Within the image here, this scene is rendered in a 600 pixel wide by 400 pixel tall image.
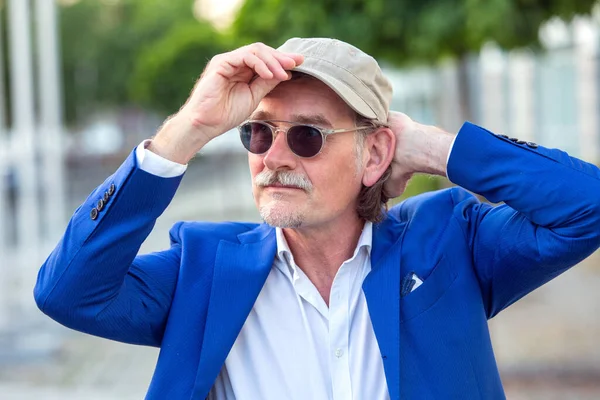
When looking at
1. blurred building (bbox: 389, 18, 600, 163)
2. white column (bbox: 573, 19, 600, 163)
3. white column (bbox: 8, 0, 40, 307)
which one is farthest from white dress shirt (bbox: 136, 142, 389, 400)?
white column (bbox: 573, 19, 600, 163)

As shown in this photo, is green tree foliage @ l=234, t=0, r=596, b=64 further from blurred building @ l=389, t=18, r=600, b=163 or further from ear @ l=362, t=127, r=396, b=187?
blurred building @ l=389, t=18, r=600, b=163

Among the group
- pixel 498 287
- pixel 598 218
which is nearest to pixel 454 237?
pixel 498 287

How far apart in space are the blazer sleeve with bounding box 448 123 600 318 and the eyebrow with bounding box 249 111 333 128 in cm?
39

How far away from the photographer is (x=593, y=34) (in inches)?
594

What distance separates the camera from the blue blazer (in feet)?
7.88

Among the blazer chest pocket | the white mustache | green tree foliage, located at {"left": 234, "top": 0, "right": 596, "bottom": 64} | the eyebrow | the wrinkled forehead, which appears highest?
green tree foliage, located at {"left": 234, "top": 0, "right": 596, "bottom": 64}

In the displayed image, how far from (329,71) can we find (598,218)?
853 millimetres

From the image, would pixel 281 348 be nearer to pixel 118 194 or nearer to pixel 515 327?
pixel 118 194

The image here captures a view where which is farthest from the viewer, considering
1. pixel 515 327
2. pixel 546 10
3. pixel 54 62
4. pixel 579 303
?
pixel 54 62

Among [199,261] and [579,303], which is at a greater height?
[199,261]

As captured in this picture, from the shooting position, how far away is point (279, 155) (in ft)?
8.64

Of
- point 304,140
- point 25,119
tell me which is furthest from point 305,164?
point 25,119

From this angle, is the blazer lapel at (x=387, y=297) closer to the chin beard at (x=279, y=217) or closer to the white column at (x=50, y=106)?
the chin beard at (x=279, y=217)

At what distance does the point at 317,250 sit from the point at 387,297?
310mm
